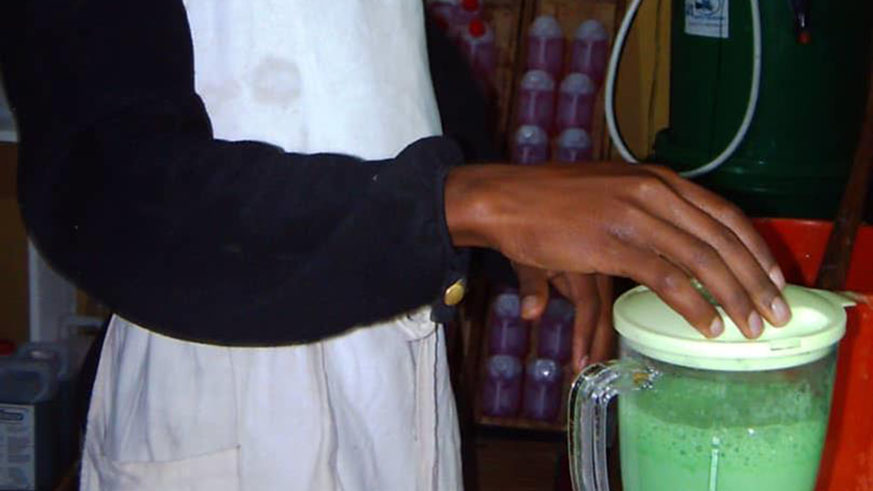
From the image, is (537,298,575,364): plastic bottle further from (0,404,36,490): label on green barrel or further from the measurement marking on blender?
the measurement marking on blender

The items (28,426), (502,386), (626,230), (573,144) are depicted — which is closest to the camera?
(626,230)

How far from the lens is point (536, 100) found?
2816 mm

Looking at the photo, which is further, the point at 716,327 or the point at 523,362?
the point at 523,362

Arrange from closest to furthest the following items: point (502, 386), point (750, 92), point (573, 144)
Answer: point (750, 92), point (573, 144), point (502, 386)

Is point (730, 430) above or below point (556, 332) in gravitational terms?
above

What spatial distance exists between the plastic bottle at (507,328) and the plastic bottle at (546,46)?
0.55m

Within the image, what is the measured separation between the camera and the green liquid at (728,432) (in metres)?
0.68

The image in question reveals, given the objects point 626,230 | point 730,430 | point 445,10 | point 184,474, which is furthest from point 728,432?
point 445,10

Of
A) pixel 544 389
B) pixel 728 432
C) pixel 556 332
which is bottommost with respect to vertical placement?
pixel 544 389

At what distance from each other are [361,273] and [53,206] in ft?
0.64

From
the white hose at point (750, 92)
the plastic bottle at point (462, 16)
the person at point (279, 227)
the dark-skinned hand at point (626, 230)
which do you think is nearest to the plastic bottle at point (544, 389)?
the white hose at point (750, 92)

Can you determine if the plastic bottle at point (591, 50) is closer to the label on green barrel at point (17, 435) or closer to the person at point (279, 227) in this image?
the label on green barrel at point (17, 435)

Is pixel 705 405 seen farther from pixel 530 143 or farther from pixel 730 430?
pixel 530 143

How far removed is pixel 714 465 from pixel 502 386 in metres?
2.20
